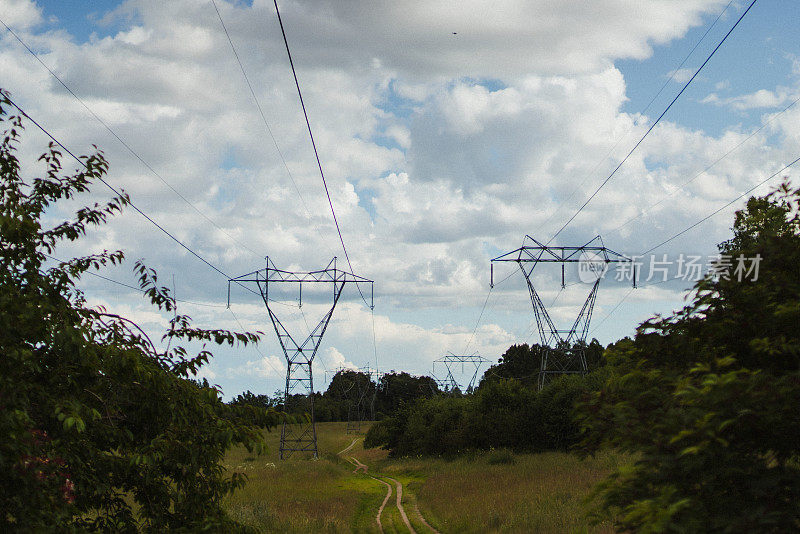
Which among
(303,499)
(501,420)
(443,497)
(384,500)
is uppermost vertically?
(501,420)

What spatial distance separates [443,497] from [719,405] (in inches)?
842

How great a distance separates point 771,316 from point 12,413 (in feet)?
25.3

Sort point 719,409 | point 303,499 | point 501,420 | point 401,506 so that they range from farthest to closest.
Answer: point 501,420 → point 401,506 → point 303,499 → point 719,409

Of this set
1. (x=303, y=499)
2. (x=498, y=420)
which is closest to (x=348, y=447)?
(x=498, y=420)

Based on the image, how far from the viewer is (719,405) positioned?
21.6 ft

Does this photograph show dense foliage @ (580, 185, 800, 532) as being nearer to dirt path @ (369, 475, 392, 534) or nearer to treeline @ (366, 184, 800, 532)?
treeline @ (366, 184, 800, 532)

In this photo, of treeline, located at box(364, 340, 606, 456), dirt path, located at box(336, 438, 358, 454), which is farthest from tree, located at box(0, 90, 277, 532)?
dirt path, located at box(336, 438, 358, 454)

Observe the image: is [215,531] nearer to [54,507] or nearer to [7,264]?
[54,507]

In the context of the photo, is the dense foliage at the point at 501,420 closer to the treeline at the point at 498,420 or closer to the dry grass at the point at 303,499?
the treeline at the point at 498,420

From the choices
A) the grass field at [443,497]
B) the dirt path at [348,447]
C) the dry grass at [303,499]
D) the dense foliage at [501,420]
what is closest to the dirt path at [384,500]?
the grass field at [443,497]

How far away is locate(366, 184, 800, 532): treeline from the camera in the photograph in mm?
6438

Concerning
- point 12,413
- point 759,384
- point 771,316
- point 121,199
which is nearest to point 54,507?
point 12,413

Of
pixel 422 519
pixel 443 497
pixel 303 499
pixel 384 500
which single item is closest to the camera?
pixel 422 519

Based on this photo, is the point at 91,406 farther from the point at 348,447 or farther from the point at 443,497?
the point at 348,447
